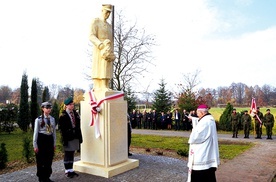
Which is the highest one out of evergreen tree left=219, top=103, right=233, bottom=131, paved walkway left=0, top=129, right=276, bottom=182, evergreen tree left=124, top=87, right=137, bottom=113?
evergreen tree left=124, top=87, right=137, bottom=113

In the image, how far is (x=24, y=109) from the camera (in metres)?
24.3

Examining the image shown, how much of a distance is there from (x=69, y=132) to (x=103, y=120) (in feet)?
2.92

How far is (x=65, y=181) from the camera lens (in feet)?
22.0

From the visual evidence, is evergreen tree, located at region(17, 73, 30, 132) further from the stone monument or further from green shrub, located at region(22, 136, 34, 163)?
the stone monument

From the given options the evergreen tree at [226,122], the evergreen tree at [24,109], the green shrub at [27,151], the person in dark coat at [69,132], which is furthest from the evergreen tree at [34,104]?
the person in dark coat at [69,132]

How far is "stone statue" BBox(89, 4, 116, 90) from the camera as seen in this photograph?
759cm

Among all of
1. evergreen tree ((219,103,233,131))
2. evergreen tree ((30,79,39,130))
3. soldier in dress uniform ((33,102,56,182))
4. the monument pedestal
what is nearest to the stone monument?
the monument pedestal

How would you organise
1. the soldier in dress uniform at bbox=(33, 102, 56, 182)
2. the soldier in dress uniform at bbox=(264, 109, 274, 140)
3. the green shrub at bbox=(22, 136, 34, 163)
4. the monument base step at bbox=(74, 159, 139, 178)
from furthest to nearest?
1. the soldier in dress uniform at bbox=(264, 109, 274, 140)
2. the green shrub at bbox=(22, 136, 34, 163)
3. the monument base step at bbox=(74, 159, 139, 178)
4. the soldier in dress uniform at bbox=(33, 102, 56, 182)

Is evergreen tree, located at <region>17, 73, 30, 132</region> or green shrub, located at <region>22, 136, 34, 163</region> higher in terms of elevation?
evergreen tree, located at <region>17, 73, 30, 132</region>

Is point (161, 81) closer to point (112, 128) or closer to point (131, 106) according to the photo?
point (131, 106)

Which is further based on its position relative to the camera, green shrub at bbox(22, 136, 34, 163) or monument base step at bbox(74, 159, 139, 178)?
green shrub at bbox(22, 136, 34, 163)

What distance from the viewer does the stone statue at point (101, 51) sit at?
7.59 m

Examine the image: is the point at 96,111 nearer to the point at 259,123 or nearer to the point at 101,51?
the point at 101,51

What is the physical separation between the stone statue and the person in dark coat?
1155 mm
